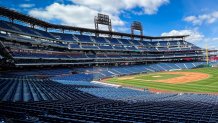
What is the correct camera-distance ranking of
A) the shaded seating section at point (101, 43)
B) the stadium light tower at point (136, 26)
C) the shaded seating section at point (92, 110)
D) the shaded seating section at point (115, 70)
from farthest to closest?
the stadium light tower at point (136, 26), the shaded seating section at point (101, 43), the shaded seating section at point (115, 70), the shaded seating section at point (92, 110)

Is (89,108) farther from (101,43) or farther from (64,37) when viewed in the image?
(101,43)

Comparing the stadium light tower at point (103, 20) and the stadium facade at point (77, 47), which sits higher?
the stadium light tower at point (103, 20)

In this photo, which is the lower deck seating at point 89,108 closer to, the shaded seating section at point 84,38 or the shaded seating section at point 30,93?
the shaded seating section at point 30,93

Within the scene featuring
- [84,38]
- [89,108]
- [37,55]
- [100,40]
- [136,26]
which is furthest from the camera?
[136,26]

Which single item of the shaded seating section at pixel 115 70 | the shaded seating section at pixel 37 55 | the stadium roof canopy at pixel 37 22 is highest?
the stadium roof canopy at pixel 37 22

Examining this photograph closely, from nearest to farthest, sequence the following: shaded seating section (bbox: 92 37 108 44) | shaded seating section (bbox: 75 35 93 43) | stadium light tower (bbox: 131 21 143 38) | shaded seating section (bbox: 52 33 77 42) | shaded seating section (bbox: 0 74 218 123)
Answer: shaded seating section (bbox: 0 74 218 123), shaded seating section (bbox: 52 33 77 42), shaded seating section (bbox: 75 35 93 43), shaded seating section (bbox: 92 37 108 44), stadium light tower (bbox: 131 21 143 38)

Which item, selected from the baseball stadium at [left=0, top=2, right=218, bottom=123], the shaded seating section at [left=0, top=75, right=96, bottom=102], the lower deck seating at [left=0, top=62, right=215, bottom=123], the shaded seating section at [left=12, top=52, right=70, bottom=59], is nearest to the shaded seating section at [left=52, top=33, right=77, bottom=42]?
the baseball stadium at [left=0, top=2, right=218, bottom=123]

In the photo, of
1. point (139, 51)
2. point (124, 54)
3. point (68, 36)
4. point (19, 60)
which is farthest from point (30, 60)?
point (139, 51)

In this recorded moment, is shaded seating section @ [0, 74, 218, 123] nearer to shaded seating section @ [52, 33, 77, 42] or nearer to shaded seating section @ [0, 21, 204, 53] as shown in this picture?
shaded seating section @ [0, 21, 204, 53]

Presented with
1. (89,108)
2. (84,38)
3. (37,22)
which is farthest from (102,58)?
(89,108)

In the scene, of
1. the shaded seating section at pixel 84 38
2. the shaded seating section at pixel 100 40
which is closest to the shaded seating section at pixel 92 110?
the shaded seating section at pixel 84 38

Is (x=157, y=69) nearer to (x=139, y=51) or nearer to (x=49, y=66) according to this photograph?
(x=139, y=51)

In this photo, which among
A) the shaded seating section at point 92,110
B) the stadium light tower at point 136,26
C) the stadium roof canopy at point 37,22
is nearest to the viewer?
the shaded seating section at point 92,110

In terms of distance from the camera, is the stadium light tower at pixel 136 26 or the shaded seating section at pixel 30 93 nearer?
the shaded seating section at pixel 30 93
